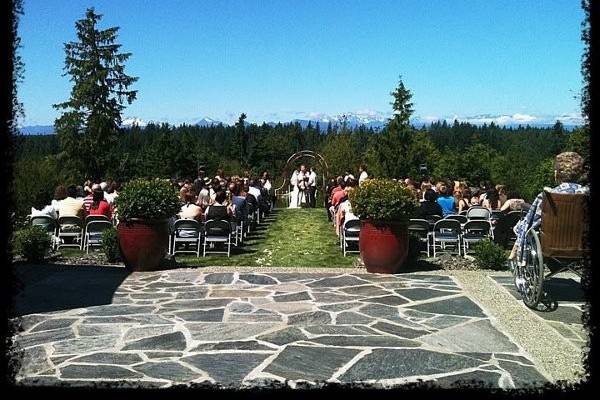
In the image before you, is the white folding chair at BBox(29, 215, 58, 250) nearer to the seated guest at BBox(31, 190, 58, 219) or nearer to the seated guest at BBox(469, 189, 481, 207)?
the seated guest at BBox(31, 190, 58, 219)

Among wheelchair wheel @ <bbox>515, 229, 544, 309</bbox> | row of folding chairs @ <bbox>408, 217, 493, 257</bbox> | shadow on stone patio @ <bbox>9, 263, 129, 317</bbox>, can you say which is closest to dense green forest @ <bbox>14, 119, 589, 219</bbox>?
shadow on stone patio @ <bbox>9, 263, 129, 317</bbox>

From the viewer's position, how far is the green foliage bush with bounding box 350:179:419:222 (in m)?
8.31

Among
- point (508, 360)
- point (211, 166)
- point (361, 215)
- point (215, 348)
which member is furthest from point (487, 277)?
point (211, 166)

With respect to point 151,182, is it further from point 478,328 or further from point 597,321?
point 597,321

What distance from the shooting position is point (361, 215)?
28.2 ft

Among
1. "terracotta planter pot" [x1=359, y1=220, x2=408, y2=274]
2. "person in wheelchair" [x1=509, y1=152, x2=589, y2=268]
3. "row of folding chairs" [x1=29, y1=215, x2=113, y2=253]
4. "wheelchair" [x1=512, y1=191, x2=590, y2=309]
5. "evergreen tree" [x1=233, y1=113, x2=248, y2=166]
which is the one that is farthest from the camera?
"evergreen tree" [x1=233, y1=113, x2=248, y2=166]

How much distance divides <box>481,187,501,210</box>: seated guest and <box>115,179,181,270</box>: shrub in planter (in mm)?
7386

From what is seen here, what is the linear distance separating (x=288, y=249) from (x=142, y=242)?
3824mm

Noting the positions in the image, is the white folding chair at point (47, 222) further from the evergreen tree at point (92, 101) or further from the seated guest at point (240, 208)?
the evergreen tree at point (92, 101)

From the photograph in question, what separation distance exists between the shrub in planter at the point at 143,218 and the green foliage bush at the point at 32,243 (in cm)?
147

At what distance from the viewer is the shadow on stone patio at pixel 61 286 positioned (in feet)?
21.5

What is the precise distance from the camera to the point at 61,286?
7516mm

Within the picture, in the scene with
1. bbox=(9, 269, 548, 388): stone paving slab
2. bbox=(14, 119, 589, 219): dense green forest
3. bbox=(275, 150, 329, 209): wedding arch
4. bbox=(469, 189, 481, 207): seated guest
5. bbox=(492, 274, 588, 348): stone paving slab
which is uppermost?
bbox=(14, 119, 589, 219): dense green forest

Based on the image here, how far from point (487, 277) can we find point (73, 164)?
1509 inches
